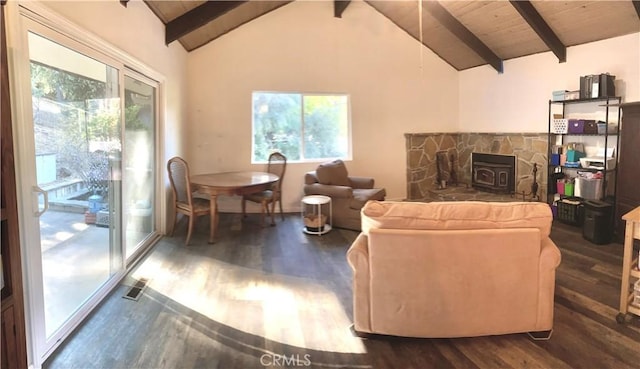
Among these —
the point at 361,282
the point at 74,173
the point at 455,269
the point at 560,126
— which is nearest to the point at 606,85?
the point at 560,126

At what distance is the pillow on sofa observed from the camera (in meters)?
5.49

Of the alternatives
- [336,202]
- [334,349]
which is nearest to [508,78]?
→ [336,202]

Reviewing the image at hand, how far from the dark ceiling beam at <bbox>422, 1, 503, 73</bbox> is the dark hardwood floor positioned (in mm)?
3488

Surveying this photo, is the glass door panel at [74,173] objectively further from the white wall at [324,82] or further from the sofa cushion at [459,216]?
the white wall at [324,82]

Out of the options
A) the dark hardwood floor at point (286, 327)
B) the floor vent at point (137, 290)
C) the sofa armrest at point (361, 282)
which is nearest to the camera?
the dark hardwood floor at point (286, 327)

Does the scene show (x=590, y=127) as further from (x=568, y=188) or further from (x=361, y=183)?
(x=361, y=183)

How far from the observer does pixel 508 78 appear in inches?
247

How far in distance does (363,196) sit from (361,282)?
9.55 ft

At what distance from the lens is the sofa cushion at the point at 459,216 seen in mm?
2340

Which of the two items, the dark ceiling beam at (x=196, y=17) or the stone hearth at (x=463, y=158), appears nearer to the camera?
the dark ceiling beam at (x=196, y=17)

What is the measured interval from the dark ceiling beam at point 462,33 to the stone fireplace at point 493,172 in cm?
143

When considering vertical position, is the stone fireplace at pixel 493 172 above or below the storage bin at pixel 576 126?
below

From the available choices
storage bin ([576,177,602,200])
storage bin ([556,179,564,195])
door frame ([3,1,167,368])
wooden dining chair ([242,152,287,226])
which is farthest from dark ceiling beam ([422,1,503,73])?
door frame ([3,1,167,368])

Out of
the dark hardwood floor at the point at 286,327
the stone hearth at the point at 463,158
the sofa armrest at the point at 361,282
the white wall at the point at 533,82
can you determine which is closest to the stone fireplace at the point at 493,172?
the stone hearth at the point at 463,158
